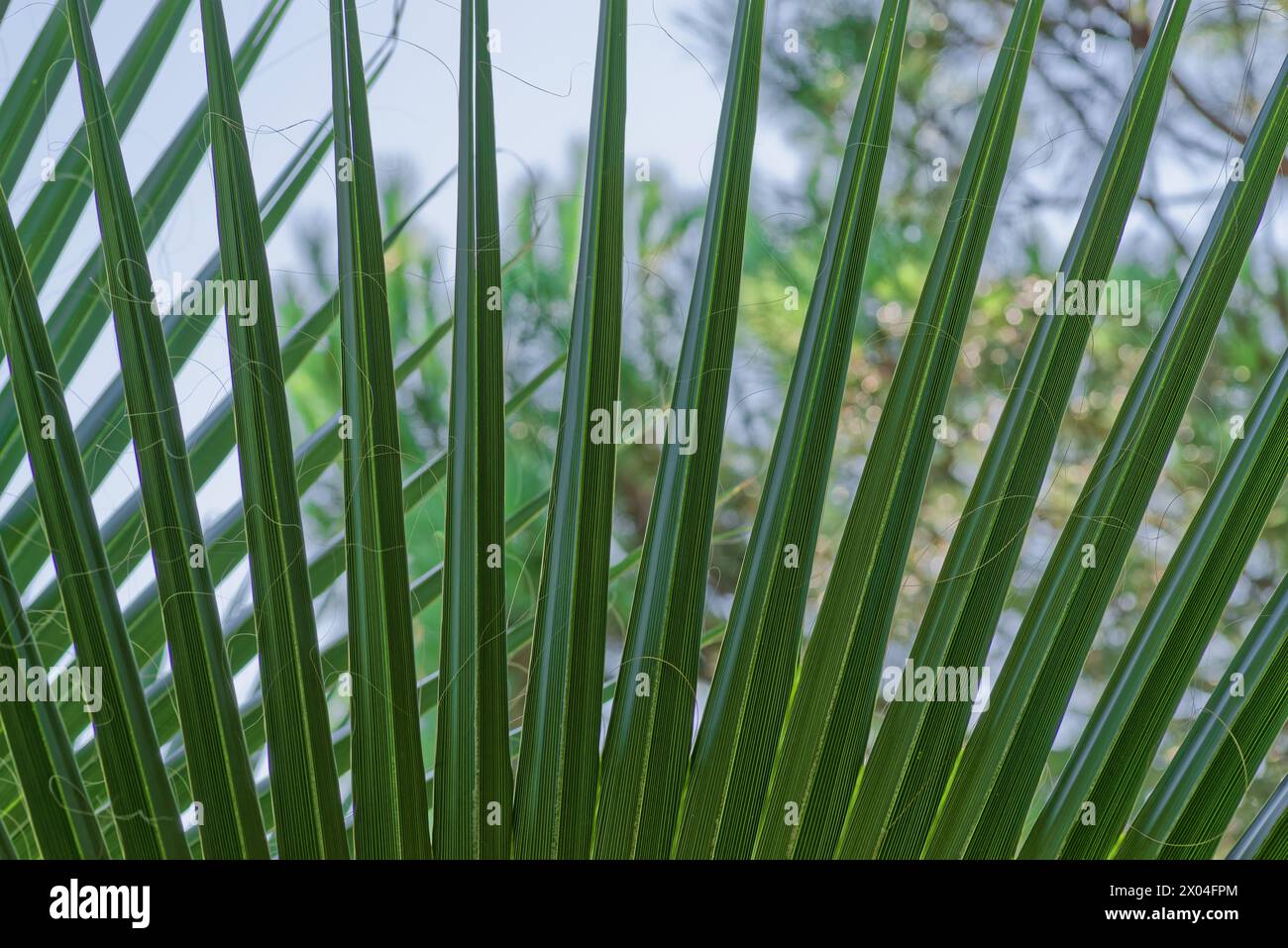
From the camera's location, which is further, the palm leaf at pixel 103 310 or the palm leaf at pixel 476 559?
the palm leaf at pixel 103 310

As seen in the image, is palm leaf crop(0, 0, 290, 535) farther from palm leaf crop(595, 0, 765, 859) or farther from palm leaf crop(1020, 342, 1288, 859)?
palm leaf crop(1020, 342, 1288, 859)

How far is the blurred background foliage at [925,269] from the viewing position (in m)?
1.49

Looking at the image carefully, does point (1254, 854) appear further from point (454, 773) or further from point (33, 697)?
point (33, 697)

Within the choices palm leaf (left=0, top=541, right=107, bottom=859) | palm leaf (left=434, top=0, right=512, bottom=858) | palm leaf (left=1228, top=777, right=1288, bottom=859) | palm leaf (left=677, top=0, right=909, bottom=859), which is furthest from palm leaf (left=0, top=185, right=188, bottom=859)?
palm leaf (left=1228, top=777, right=1288, bottom=859)

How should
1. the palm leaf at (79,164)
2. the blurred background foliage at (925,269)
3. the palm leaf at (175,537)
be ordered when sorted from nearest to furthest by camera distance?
the palm leaf at (175,537), the palm leaf at (79,164), the blurred background foliage at (925,269)

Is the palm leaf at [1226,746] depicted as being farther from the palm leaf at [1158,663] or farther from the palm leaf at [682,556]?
the palm leaf at [682,556]

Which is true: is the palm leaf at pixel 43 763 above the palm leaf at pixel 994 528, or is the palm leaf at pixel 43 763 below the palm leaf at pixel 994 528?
below

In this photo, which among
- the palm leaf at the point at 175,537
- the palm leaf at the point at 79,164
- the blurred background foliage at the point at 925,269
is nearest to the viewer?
the palm leaf at the point at 175,537

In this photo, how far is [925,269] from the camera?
1.60 meters

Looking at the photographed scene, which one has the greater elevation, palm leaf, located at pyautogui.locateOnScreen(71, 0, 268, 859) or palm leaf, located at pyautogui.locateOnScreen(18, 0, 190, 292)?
palm leaf, located at pyautogui.locateOnScreen(18, 0, 190, 292)

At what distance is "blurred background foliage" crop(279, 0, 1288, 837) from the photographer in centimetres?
149

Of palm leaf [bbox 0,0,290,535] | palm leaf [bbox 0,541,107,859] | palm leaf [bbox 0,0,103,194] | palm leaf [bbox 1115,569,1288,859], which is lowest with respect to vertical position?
palm leaf [bbox 0,541,107,859]

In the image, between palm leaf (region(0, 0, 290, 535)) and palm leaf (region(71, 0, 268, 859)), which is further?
palm leaf (region(0, 0, 290, 535))

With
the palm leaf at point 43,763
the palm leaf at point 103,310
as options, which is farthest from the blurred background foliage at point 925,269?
the palm leaf at point 43,763
